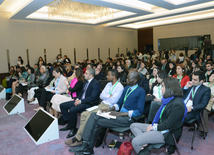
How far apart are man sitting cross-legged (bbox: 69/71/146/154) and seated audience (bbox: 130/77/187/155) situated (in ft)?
1.42

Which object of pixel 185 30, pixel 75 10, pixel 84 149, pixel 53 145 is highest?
pixel 185 30

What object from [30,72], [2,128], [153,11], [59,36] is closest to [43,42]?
[59,36]

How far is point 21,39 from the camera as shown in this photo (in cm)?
1188

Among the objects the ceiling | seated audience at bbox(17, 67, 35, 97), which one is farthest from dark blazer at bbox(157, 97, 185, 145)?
the ceiling

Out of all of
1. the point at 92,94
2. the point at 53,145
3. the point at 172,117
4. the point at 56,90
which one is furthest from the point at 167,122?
the point at 56,90

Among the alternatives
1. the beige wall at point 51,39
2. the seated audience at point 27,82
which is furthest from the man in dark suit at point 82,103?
the beige wall at point 51,39

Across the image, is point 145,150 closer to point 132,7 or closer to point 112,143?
point 112,143

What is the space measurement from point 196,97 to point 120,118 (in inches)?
57.3

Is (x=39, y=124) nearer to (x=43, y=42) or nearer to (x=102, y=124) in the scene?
(x=102, y=124)

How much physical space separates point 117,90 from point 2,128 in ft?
9.52

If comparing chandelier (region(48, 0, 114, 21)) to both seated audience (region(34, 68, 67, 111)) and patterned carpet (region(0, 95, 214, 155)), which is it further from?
patterned carpet (region(0, 95, 214, 155))

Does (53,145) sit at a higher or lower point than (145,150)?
lower

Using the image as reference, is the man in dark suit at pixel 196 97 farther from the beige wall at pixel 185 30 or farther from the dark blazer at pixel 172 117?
the beige wall at pixel 185 30

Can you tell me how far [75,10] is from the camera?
7.97 metres
